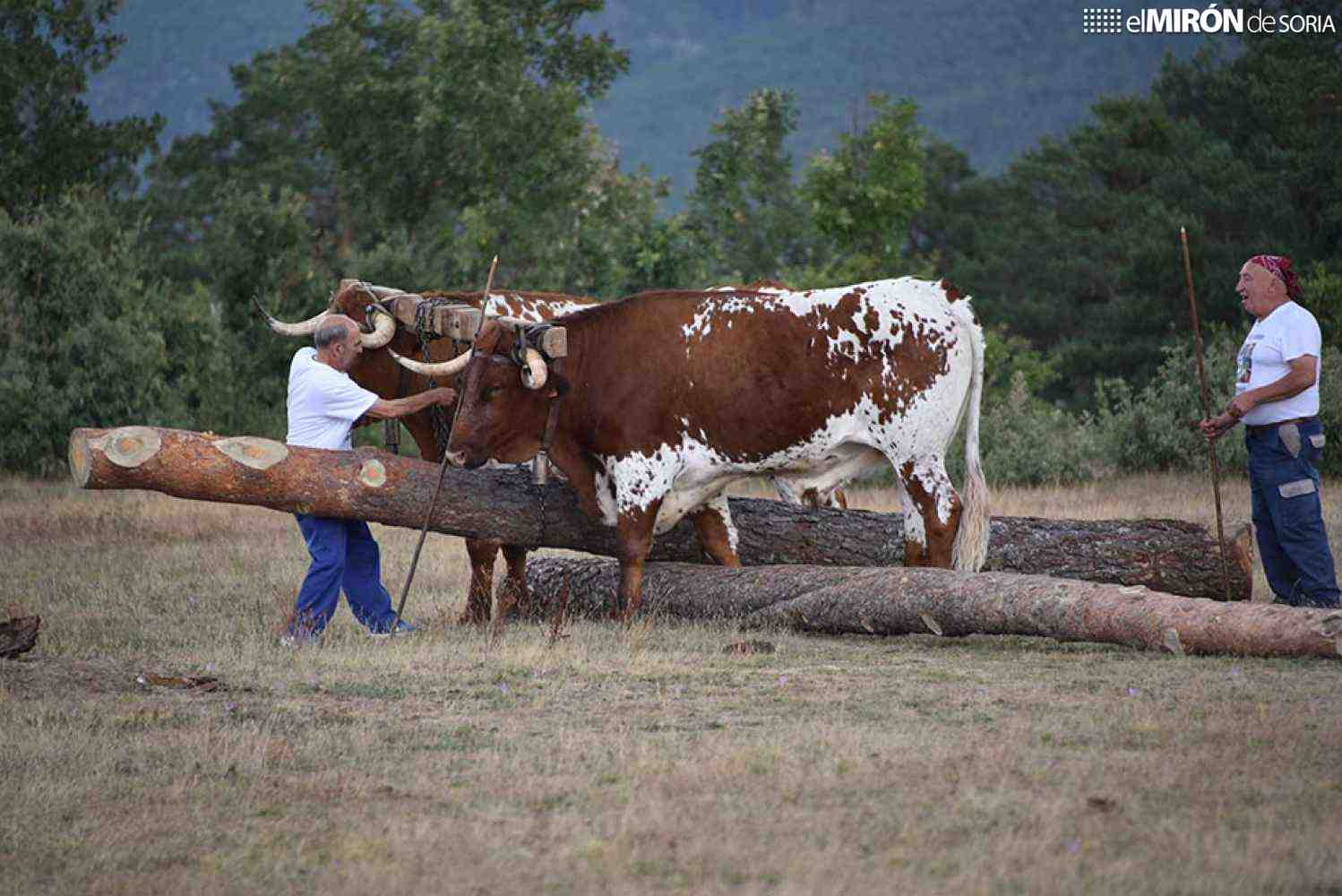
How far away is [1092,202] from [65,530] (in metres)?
35.8

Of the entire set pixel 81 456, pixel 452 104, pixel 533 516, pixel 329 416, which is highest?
pixel 452 104

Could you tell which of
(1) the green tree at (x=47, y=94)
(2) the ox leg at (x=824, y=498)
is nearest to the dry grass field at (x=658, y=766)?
(2) the ox leg at (x=824, y=498)

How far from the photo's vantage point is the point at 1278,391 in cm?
1082

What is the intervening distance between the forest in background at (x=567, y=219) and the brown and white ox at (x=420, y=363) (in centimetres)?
1169

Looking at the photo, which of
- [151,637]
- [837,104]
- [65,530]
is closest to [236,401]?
[65,530]

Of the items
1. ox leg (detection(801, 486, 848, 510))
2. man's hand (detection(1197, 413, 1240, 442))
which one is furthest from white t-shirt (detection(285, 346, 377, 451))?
man's hand (detection(1197, 413, 1240, 442))

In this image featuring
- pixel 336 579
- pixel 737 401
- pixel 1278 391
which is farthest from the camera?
pixel 737 401

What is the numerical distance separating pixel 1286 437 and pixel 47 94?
114ft

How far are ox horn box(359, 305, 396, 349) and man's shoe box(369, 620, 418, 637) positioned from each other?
190cm

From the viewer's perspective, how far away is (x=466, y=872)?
6023 millimetres

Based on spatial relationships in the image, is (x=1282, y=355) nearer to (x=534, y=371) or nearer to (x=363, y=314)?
(x=534, y=371)

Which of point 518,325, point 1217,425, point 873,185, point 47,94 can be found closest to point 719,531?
point 518,325

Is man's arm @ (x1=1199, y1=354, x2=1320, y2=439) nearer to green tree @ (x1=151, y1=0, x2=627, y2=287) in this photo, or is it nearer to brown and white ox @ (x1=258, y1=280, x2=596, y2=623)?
brown and white ox @ (x1=258, y1=280, x2=596, y2=623)

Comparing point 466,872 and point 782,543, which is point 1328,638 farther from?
point 466,872
